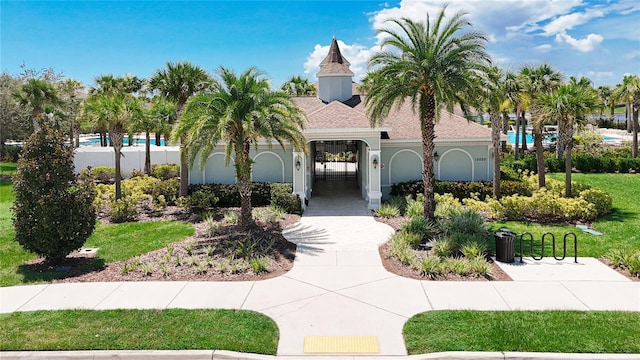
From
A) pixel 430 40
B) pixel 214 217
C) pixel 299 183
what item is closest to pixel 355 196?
pixel 299 183

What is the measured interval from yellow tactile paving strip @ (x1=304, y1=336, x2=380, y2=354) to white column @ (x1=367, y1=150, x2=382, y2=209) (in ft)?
40.6

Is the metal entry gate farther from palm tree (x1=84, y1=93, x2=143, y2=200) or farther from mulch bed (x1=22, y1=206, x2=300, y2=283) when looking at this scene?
mulch bed (x1=22, y1=206, x2=300, y2=283)

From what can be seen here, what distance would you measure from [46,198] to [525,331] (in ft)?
38.0

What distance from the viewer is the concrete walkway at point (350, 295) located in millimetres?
8547

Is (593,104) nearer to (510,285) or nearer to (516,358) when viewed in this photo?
(510,285)

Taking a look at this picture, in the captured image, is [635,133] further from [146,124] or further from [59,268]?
[59,268]

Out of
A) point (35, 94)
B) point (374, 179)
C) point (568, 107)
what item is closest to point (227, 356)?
point (374, 179)

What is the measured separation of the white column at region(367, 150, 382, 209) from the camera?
19969mm

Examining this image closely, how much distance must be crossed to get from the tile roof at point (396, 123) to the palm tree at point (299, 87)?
1630 centimetres

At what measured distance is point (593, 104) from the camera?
18.8 m

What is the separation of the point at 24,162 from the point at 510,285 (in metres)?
12.6

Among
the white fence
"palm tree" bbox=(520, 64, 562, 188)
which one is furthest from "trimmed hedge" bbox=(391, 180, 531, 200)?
the white fence

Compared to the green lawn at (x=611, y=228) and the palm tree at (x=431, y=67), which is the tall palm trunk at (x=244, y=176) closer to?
the palm tree at (x=431, y=67)

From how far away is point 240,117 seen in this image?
14703 mm
